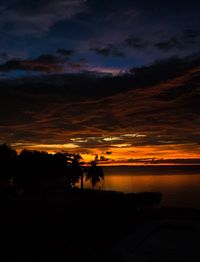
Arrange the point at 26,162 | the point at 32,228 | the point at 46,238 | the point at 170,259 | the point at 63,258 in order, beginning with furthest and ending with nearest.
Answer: the point at 26,162
the point at 32,228
the point at 46,238
the point at 170,259
the point at 63,258

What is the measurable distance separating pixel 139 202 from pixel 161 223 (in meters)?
45.1

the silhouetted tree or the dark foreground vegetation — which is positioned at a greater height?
the silhouetted tree

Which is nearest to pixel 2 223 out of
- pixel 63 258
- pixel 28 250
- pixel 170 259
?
pixel 28 250

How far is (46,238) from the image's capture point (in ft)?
107

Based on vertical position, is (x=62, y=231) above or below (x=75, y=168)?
below

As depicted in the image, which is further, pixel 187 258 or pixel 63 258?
pixel 187 258

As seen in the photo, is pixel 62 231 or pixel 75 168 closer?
pixel 62 231

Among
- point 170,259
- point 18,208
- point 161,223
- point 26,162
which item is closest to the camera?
point 170,259

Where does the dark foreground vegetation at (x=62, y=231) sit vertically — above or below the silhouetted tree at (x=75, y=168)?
below

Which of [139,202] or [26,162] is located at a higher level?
[26,162]

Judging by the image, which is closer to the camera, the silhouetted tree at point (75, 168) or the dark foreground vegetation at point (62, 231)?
the dark foreground vegetation at point (62, 231)

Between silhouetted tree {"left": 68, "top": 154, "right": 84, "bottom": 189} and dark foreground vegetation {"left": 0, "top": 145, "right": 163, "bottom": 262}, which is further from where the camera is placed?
silhouetted tree {"left": 68, "top": 154, "right": 84, "bottom": 189}

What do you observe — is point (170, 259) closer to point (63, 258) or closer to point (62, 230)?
point (63, 258)

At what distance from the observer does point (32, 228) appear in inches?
1374
